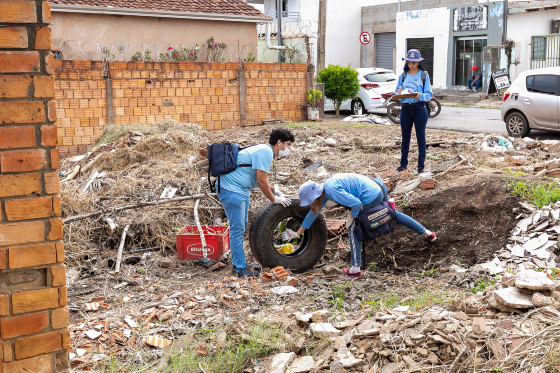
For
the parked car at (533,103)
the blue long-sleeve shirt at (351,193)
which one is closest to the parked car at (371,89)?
the parked car at (533,103)

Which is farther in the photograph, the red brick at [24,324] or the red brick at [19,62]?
the red brick at [24,324]

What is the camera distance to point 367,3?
37.7 meters

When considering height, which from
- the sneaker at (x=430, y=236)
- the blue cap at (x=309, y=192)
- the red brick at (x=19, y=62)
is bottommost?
the sneaker at (x=430, y=236)

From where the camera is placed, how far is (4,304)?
10.7 feet

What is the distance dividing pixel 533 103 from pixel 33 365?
13083 mm

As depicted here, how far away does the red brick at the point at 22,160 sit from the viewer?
3.17m

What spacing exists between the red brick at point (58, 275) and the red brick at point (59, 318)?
0.48ft

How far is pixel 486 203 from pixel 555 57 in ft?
73.6

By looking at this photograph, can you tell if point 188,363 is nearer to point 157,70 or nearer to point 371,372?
point 371,372

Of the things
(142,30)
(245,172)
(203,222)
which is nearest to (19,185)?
(245,172)

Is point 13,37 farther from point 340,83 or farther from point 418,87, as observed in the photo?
point 340,83

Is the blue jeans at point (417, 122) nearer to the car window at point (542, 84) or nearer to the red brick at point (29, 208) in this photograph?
the car window at point (542, 84)

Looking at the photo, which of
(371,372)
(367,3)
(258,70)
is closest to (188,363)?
(371,372)

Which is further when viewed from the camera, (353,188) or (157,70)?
(157,70)
